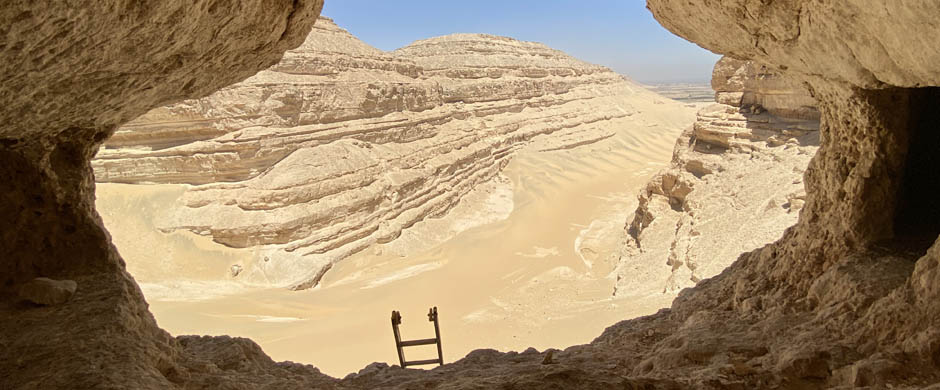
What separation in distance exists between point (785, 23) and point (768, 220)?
7.08 m

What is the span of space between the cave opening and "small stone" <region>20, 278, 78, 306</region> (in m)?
5.52

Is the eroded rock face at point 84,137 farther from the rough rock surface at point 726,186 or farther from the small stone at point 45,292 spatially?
the rough rock surface at point 726,186

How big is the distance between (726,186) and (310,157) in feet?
37.5

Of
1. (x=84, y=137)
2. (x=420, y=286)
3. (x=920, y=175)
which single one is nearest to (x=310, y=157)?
(x=420, y=286)

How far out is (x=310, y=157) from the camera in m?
15.0

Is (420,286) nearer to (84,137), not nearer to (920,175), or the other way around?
(84,137)

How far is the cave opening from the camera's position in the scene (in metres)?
3.52

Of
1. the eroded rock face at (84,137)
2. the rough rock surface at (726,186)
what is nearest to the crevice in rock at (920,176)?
the rough rock surface at (726,186)

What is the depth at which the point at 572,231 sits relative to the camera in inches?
619

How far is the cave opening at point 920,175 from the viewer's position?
3.52m

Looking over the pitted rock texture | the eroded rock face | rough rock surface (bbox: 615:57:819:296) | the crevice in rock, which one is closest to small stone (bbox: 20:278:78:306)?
the eroded rock face

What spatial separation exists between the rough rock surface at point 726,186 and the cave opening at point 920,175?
4262 millimetres

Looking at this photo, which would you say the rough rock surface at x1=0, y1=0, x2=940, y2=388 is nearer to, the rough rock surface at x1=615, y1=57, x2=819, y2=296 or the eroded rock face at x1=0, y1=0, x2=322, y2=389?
the eroded rock face at x1=0, y1=0, x2=322, y2=389

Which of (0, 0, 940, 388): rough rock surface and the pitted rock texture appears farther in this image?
the pitted rock texture
